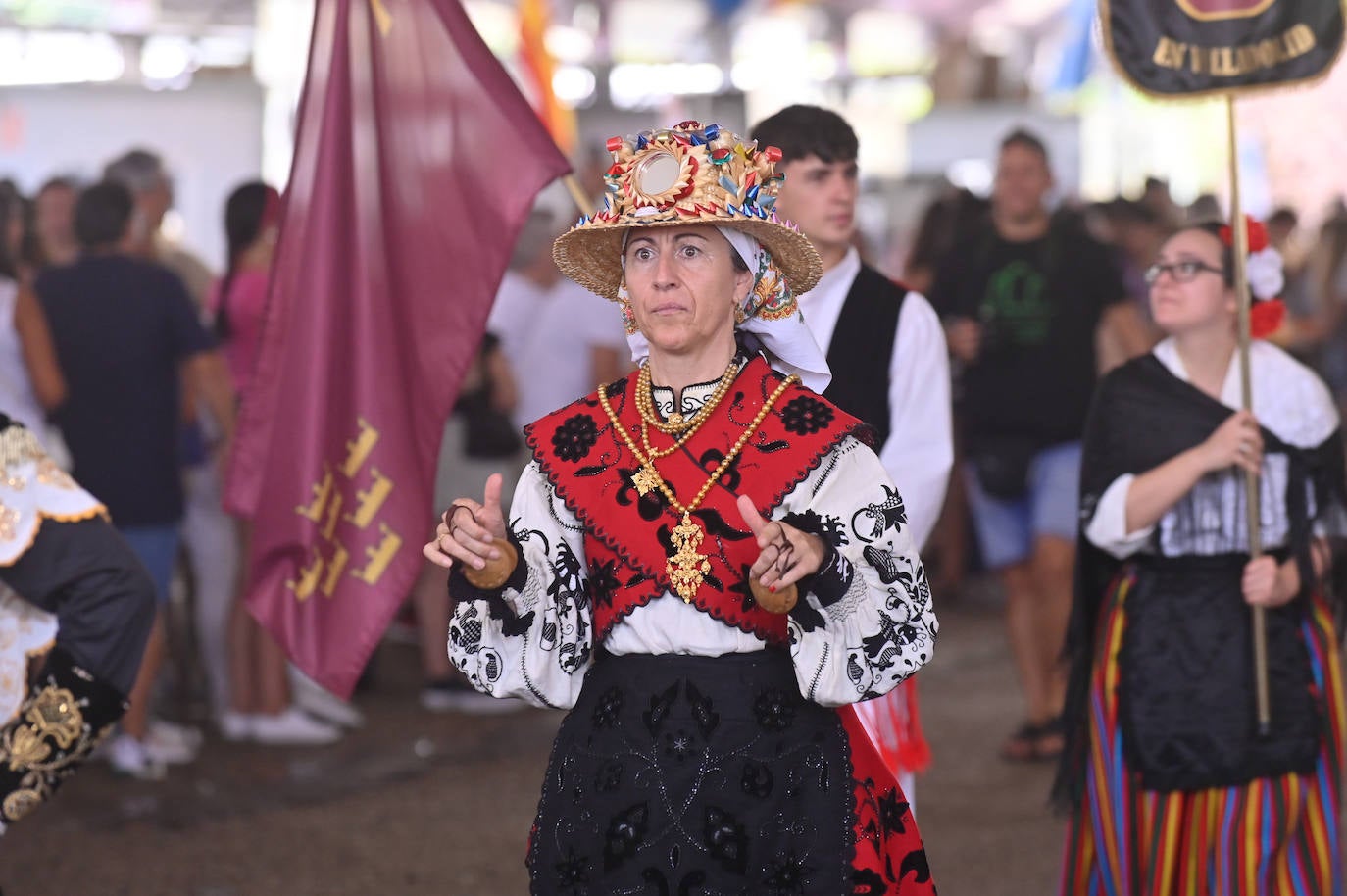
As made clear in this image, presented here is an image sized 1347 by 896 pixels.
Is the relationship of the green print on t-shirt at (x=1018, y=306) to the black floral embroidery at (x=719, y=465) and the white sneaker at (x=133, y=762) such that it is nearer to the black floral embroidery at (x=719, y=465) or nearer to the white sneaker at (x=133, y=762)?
the white sneaker at (x=133, y=762)

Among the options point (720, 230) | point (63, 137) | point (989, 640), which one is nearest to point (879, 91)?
point (63, 137)

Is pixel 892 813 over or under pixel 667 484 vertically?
under

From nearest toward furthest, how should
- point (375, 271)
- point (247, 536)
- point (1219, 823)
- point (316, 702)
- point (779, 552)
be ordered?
point (779, 552), point (1219, 823), point (375, 271), point (247, 536), point (316, 702)

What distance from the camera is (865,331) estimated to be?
4.37 metres

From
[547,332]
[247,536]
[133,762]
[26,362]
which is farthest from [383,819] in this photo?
[547,332]

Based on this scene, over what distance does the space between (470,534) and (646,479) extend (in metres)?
0.34

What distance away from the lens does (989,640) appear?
9.67 meters

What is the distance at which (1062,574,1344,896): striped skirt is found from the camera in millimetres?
4367

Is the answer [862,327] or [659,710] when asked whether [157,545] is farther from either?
[659,710]

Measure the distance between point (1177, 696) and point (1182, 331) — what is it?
0.89 m

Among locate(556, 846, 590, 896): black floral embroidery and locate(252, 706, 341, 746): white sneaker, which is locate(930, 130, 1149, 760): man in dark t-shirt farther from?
locate(556, 846, 590, 896): black floral embroidery

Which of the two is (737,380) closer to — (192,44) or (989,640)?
(989,640)

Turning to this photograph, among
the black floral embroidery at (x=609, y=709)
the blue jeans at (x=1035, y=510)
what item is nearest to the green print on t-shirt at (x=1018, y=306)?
the blue jeans at (x=1035, y=510)

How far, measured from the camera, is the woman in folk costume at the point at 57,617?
324 cm
